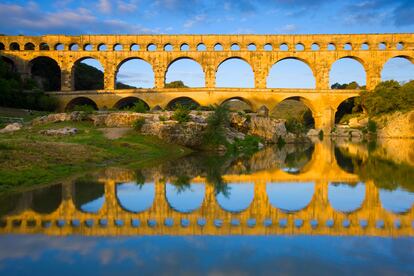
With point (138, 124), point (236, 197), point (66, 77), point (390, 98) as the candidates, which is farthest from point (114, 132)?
point (390, 98)

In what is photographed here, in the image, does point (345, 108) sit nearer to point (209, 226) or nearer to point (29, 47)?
point (29, 47)

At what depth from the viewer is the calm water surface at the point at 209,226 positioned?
16.1 feet

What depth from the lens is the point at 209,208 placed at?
8.29 metres

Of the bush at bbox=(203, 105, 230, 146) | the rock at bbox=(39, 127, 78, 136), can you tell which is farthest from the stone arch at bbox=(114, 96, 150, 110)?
the rock at bbox=(39, 127, 78, 136)

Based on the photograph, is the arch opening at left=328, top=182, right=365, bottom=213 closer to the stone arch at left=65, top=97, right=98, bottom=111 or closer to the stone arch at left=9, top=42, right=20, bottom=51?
the stone arch at left=65, top=97, right=98, bottom=111

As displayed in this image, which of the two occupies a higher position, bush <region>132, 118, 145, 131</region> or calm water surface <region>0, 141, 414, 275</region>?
bush <region>132, 118, 145, 131</region>

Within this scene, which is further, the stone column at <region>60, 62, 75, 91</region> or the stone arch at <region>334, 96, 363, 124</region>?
the stone arch at <region>334, 96, 363, 124</region>

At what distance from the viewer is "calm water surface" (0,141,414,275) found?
489 cm

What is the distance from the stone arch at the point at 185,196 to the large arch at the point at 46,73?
49365 millimetres

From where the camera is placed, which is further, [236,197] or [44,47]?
[44,47]

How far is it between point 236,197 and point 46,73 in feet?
180

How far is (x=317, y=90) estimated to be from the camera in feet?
168

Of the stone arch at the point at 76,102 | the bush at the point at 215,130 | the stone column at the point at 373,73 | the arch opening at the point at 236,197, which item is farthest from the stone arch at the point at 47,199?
the stone column at the point at 373,73

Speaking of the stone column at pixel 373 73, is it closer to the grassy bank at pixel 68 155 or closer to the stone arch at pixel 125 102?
the stone arch at pixel 125 102
